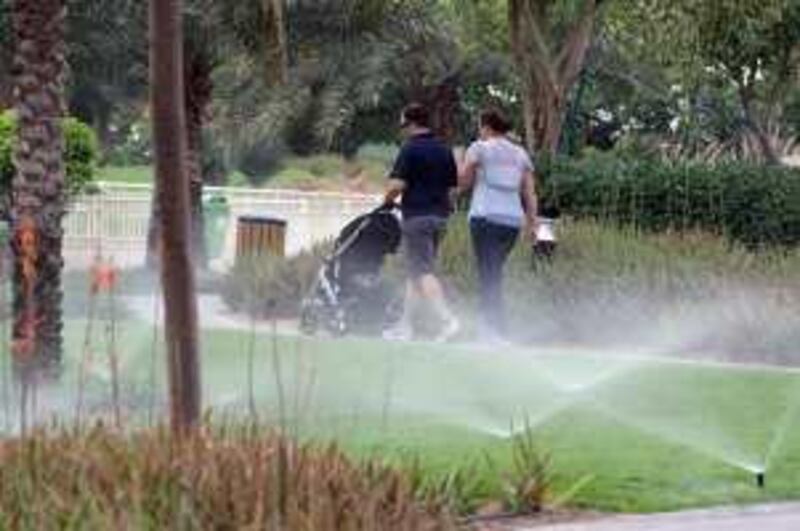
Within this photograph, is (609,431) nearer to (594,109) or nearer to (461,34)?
(461,34)

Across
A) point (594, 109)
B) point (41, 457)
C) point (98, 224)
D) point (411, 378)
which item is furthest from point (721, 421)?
point (594, 109)

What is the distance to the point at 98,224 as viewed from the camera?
1353 inches

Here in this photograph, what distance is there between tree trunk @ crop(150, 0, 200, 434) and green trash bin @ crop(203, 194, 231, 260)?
24150 mm

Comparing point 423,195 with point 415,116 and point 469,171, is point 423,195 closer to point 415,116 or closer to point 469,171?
point 469,171

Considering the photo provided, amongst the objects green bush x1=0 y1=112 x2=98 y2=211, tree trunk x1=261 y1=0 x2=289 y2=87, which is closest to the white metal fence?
green bush x1=0 y1=112 x2=98 y2=211

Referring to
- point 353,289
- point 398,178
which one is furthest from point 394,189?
point 353,289

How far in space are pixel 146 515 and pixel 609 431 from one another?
4747 millimetres

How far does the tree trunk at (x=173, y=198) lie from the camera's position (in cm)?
834

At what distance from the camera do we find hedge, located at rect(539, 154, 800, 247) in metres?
21.7

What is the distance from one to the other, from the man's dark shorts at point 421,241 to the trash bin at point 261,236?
6.68m

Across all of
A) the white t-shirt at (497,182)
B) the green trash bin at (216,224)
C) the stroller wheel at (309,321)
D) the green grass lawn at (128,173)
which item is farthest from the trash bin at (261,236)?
the green grass lawn at (128,173)

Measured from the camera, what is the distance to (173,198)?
8438 millimetres

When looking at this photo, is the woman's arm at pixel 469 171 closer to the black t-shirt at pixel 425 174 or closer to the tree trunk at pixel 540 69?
the black t-shirt at pixel 425 174

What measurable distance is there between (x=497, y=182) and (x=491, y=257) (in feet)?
2.01
